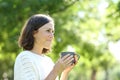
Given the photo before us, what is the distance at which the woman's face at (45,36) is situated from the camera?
11.5 ft

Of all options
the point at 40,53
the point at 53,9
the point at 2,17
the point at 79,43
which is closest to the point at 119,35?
the point at 79,43

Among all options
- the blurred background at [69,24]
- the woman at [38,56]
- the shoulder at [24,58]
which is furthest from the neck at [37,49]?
the blurred background at [69,24]

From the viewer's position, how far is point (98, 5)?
56.9ft

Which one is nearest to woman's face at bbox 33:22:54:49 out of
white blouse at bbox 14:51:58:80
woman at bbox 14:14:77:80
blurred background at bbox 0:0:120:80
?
woman at bbox 14:14:77:80

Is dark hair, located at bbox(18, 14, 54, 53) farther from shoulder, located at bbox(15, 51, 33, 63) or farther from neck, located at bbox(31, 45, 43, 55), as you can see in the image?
shoulder, located at bbox(15, 51, 33, 63)

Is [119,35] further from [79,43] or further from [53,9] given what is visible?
[53,9]

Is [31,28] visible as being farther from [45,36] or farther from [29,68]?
[29,68]

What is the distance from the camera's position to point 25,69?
336 centimetres

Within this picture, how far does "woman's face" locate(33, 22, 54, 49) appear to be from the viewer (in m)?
3.50

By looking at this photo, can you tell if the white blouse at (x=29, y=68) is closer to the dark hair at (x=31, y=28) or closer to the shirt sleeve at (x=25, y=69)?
the shirt sleeve at (x=25, y=69)

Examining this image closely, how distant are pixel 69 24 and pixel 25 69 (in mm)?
12742

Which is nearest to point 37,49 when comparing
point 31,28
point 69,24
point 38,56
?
point 38,56

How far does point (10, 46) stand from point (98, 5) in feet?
16.5

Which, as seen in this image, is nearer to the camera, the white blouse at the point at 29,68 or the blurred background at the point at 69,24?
the white blouse at the point at 29,68
